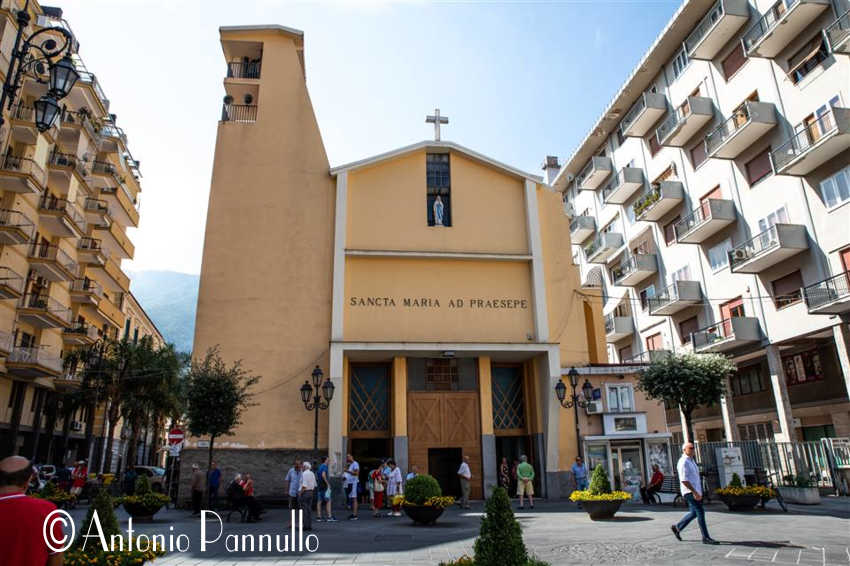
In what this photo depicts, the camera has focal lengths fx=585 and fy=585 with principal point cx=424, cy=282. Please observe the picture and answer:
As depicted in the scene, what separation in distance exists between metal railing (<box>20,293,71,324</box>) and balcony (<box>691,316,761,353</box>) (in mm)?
35885

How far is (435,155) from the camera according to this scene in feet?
86.6

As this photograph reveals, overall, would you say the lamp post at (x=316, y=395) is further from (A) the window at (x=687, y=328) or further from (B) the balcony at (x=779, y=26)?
(B) the balcony at (x=779, y=26)

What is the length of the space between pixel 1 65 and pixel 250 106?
41.1 feet

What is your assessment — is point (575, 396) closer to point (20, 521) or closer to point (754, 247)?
point (754, 247)

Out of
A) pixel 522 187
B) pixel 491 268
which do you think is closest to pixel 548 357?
pixel 491 268

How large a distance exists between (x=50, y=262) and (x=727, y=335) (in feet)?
121

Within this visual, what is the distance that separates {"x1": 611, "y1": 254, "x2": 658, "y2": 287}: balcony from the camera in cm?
3734

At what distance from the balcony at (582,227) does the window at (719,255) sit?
558 inches

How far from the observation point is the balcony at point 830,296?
22.7m

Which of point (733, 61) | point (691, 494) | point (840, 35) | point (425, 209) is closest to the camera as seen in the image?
point (691, 494)

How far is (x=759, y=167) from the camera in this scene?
94.7ft

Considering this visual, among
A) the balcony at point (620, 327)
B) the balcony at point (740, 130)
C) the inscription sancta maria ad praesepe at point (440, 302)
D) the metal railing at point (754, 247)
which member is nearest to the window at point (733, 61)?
the balcony at point (740, 130)

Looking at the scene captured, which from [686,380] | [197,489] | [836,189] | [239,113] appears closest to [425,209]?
[239,113]

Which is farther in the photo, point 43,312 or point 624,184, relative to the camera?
point 624,184
